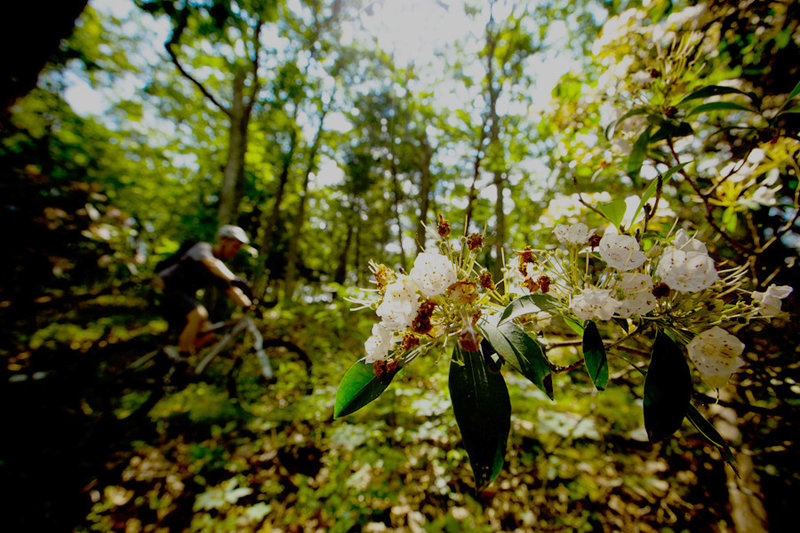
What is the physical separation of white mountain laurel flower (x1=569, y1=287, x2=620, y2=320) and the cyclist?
Answer: 11.4 ft

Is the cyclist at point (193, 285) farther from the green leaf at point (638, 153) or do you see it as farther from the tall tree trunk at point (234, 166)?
the green leaf at point (638, 153)

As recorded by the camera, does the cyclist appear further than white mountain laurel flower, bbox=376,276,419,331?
Yes

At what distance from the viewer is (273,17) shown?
4.30 m

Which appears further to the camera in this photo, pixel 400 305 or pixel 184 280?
pixel 184 280

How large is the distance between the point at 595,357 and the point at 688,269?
287mm

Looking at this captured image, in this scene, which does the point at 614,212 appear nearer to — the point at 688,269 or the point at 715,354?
the point at 688,269

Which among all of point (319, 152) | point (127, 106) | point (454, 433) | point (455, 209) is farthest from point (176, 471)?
point (127, 106)

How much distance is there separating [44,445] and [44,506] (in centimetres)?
96

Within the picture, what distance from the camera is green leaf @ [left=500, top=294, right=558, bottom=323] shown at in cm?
73

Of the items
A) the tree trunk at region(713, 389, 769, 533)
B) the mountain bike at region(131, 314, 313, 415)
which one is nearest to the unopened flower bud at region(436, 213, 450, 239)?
the tree trunk at region(713, 389, 769, 533)

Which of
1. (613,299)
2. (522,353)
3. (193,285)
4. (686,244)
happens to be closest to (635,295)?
(613,299)

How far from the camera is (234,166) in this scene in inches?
233

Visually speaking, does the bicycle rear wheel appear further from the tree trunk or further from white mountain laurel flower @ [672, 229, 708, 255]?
white mountain laurel flower @ [672, 229, 708, 255]

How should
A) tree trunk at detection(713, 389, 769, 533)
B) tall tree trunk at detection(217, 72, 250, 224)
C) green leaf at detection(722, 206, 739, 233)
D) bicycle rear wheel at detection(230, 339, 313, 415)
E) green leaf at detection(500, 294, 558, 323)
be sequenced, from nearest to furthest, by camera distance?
green leaf at detection(500, 294, 558, 323) → green leaf at detection(722, 206, 739, 233) → tree trunk at detection(713, 389, 769, 533) → bicycle rear wheel at detection(230, 339, 313, 415) → tall tree trunk at detection(217, 72, 250, 224)
